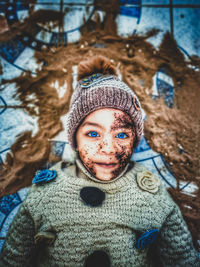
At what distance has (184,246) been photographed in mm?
897

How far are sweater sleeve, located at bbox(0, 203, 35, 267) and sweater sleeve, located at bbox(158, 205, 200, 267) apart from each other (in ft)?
2.51

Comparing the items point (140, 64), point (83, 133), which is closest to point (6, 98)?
point (83, 133)

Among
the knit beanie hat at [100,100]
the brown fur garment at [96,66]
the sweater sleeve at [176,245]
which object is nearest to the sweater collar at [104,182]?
the knit beanie hat at [100,100]

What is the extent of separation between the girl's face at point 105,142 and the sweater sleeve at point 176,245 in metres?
0.43

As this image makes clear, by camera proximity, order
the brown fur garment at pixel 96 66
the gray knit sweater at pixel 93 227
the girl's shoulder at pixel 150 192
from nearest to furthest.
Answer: the gray knit sweater at pixel 93 227 → the girl's shoulder at pixel 150 192 → the brown fur garment at pixel 96 66

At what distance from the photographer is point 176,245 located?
90 centimetres

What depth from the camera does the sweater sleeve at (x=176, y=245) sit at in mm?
891

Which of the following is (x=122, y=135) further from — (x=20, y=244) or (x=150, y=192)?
(x=20, y=244)

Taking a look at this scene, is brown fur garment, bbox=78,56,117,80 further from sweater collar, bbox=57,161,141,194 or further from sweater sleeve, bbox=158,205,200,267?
sweater sleeve, bbox=158,205,200,267

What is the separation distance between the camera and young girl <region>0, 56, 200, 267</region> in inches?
32.7

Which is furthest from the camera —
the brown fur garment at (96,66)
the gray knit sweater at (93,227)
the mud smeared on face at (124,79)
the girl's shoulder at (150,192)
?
the mud smeared on face at (124,79)

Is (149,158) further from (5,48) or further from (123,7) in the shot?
(5,48)

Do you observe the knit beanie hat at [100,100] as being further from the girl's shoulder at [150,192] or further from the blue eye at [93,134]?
the girl's shoulder at [150,192]

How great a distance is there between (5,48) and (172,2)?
4.75 ft
